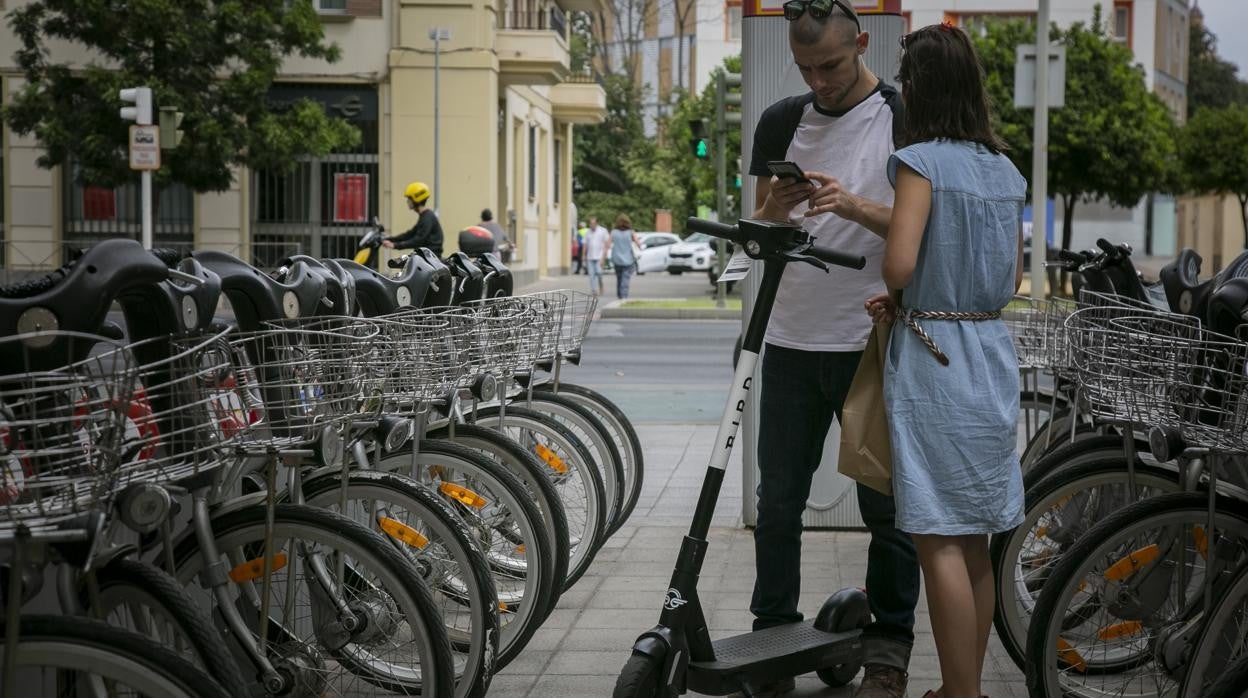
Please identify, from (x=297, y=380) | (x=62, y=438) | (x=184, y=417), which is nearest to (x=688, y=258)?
(x=297, y=380)

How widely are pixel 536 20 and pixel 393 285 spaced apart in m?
32.7

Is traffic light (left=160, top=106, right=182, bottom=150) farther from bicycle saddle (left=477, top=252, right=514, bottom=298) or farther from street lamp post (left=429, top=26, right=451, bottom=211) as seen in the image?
bicycle saddle (left=477, top=252, right=514, bottom=298)

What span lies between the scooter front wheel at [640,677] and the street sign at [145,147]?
18498mm

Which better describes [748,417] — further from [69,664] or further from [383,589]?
[69,664]

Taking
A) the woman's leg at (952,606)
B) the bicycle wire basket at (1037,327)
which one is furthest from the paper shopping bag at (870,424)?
the bicycle wire basket at (1037,327)

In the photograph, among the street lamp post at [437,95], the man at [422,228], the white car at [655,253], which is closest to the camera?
the man at [422,228]

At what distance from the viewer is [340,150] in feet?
99.3

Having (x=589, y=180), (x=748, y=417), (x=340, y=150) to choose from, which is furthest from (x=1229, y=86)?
(x=748, y=417)

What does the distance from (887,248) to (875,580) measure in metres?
1.07

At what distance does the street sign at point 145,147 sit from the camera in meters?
20.8

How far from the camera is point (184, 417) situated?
3.16m

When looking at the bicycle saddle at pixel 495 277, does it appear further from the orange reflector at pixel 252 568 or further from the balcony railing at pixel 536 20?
the balcony railing at pixel 536 20

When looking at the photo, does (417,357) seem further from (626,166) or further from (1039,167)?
(626,166)

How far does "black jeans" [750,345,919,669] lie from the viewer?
4.31m
